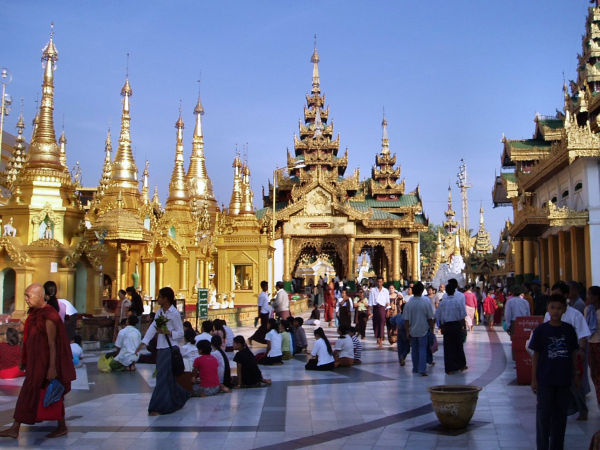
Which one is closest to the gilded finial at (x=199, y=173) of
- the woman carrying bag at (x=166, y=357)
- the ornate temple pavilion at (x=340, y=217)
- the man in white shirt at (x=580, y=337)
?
the ornate temple pavilion at (x=340, y=217)

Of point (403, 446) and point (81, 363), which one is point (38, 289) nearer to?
point (403, 446)

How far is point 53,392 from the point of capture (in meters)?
6.51

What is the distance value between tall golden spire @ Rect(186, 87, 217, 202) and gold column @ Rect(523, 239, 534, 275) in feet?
53.7

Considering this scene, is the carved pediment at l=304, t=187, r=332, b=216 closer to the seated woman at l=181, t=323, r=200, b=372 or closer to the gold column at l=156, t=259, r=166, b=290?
the gold column at l=156, t=259, r=166, b=290

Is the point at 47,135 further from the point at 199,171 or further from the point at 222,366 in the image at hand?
the point at 199,171

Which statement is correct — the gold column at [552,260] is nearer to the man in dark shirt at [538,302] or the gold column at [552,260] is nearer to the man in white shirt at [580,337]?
the man in dark shirt at [538,302]

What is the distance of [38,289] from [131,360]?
4946 millimetres

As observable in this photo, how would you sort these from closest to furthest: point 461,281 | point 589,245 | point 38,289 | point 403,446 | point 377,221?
point 403,446 < point 38,289 < point 589,245 < point 461,281 < point 377,221

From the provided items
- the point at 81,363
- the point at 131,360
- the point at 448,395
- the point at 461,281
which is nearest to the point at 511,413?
the point at 448,395

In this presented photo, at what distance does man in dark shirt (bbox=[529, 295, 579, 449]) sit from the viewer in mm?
5457

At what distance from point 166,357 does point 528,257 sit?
27933mm

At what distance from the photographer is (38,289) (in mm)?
6625

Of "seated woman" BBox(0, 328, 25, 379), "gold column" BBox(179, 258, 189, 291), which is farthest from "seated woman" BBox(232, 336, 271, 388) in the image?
"gold column" BBox(179, 258, 189, 291)

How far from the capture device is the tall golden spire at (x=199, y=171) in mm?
35791
